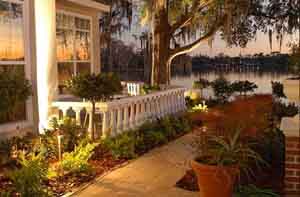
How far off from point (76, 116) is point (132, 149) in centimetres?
127

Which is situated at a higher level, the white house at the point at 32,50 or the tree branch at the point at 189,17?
the tree branch at the point at 189,17

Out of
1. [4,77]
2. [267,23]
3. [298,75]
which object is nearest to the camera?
[298,75]

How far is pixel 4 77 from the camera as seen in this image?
5.90 metres

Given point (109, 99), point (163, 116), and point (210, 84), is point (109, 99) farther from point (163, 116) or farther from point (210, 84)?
point (210, 84)

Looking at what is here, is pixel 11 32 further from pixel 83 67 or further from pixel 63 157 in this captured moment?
pixel 83 67

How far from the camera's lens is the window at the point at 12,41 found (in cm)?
642

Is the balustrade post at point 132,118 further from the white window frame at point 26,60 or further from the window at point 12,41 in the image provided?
the window at point 12,41

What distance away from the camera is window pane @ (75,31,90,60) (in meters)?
9.29

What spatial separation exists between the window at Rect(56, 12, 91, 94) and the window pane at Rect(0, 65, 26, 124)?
68.7 inches

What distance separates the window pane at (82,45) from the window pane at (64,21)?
0.40m

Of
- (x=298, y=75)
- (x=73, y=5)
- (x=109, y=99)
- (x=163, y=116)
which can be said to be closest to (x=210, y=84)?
(x=163, y=116)

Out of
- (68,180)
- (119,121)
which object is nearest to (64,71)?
(119,121)

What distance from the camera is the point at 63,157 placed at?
5742 mm

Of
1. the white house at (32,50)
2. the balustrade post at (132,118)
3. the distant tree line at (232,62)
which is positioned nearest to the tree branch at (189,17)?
the balustrade post at (132,118)
